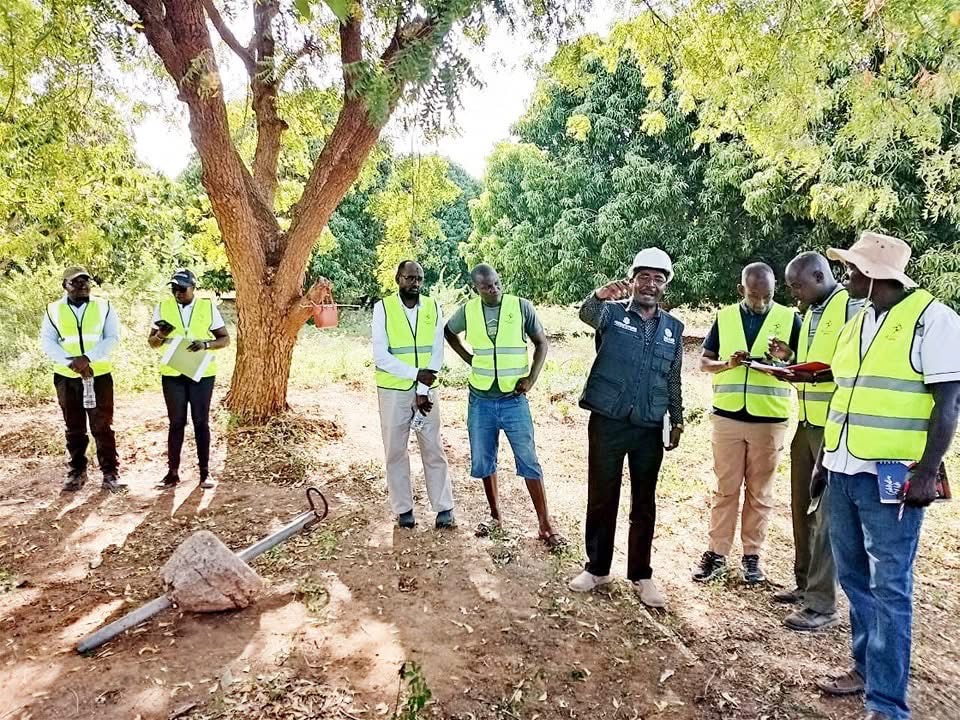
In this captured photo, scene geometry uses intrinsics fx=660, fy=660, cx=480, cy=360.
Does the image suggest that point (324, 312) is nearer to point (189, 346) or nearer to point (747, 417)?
point (189, 346)

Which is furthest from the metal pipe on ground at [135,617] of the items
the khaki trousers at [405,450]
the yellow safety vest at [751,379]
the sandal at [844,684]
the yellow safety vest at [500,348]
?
the sandal at [844,684]

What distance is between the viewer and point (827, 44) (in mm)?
4602

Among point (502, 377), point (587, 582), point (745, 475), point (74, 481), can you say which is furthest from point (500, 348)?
point (74, 481)

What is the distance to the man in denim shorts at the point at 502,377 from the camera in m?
4.59

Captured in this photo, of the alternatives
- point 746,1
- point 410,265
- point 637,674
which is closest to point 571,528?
point 637,674

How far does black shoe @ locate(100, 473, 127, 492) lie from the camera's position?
18.8 feet

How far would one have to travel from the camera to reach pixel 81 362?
5453 mm

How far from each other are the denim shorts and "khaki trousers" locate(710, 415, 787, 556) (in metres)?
1.20

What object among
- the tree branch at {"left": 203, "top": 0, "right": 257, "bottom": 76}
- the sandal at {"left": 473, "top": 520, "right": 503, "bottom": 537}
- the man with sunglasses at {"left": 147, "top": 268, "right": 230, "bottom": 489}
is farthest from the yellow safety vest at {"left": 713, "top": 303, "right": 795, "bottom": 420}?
the tree branch at {"left": 203, "top": 0, "right": 257, "bottom": 76}

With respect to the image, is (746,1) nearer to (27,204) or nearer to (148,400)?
(148,400)

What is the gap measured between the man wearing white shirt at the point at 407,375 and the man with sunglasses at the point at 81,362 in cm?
257

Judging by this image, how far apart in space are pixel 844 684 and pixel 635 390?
1.70 metres

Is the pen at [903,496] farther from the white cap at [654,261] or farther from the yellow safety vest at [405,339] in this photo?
the yellow safety vest at [405,339]

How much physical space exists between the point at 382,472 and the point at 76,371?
109 inches
